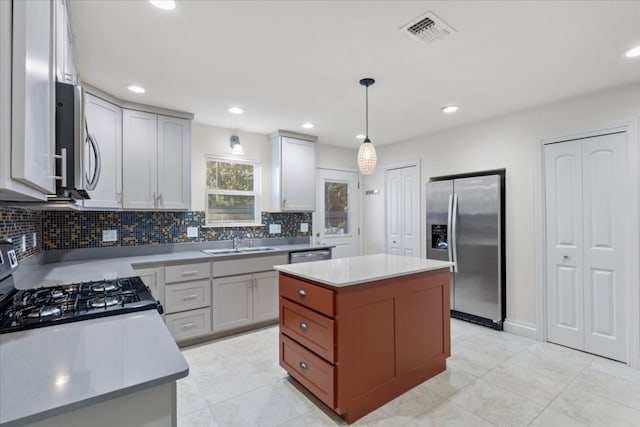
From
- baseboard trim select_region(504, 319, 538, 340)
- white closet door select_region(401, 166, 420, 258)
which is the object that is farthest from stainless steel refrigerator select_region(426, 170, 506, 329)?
white closet door select_region(401, 166, 420, 258)

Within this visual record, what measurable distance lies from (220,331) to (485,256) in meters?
3.09

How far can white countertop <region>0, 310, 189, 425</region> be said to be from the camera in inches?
27.5

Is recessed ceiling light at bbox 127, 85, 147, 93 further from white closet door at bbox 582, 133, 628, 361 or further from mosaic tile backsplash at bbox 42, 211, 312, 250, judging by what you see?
white closet door at bbox 582, 133, 628, 361

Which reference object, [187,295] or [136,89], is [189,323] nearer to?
[187,295]

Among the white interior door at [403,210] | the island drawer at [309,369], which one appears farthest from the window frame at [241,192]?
the white interior door at [403,210]

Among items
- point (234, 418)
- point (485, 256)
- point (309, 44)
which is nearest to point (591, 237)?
point (485, 256)

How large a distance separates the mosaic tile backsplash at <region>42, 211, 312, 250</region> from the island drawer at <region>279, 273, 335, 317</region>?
1.73m

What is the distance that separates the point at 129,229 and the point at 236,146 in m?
1.55

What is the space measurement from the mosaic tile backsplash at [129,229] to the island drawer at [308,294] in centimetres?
173

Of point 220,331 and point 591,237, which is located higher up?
point 591,237

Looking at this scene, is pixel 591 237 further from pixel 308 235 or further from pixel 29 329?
pixel 29 329

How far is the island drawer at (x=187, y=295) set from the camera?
2954mm

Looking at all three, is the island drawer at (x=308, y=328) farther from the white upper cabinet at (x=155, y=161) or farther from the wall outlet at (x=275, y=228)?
the wall outlet at (x=275, y=228)

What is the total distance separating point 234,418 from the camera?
199 cm
